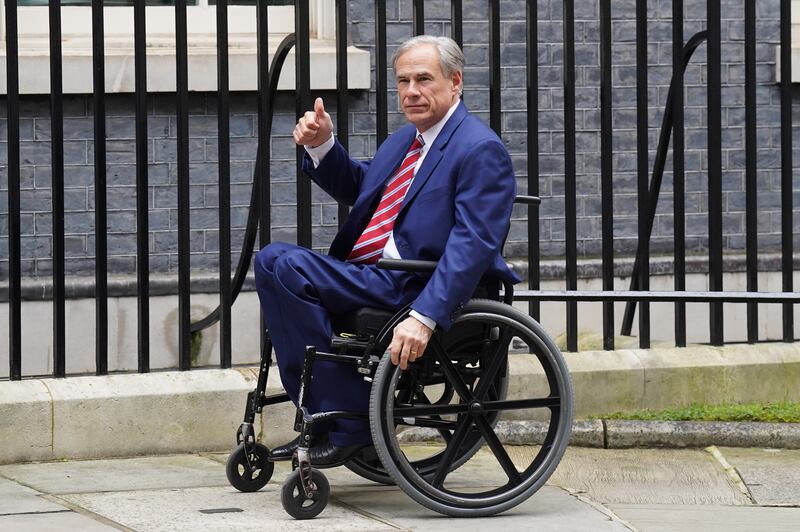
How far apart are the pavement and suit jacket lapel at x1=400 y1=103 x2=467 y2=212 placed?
936 mm

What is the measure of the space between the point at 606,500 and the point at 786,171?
1.98m

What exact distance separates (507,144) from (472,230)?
3.41m

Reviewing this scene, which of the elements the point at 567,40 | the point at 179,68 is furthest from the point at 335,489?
the point at 567,40

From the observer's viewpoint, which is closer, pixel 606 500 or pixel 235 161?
pixel 606 500

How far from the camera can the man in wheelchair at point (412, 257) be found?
4441 millimetres

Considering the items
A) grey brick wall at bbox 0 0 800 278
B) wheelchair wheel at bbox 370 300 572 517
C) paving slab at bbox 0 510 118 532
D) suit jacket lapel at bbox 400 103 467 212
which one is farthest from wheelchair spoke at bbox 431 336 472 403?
grey brick wall at bbox 0 0 800 278

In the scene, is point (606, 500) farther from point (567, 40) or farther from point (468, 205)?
point (567, 40)

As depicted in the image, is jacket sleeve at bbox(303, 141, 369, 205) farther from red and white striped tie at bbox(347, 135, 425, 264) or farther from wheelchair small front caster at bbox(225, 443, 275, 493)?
wheelchair small front caster at bbox(225, 443, 275, 493)

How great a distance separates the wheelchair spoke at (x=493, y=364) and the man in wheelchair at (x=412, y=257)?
180mm

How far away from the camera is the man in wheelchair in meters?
4.44

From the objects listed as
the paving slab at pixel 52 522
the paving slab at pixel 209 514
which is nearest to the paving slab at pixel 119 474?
the paving slab at pixel 209 514

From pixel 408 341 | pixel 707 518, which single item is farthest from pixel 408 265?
pixel 707 518

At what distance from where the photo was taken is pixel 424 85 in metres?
4.64

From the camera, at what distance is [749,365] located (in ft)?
20.0
